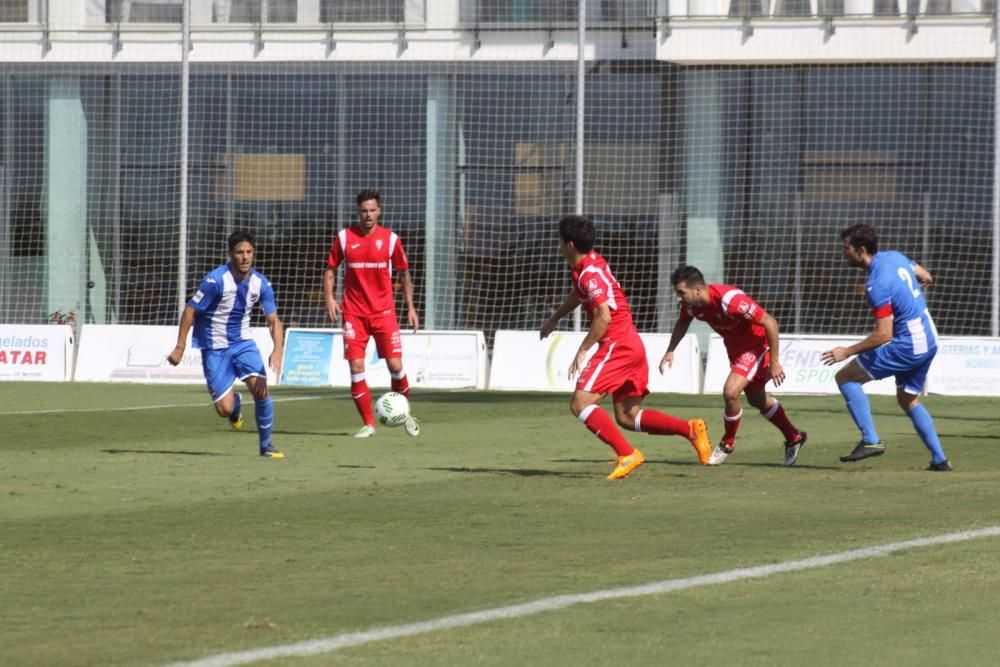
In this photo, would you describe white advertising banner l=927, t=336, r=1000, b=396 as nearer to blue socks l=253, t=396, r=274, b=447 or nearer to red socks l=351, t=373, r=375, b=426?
red socks l=351, t=373, r=375, b=426

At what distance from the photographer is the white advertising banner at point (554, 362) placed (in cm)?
2475

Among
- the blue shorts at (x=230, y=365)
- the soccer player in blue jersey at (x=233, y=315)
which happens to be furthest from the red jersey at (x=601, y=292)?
the blue shorts at (x=230, y=365)

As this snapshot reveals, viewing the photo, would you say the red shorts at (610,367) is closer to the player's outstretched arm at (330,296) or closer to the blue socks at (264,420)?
the blue socks at (264,420)

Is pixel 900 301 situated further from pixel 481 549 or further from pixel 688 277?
pixel 481 549

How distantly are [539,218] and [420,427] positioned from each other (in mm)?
13502

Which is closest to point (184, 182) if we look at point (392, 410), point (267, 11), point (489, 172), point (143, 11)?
point (267, 11)

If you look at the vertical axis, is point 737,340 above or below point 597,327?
below

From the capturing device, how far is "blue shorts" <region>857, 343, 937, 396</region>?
12.9m

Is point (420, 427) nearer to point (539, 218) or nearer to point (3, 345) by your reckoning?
point (3, 345)

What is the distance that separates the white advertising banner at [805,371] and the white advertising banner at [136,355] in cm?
629

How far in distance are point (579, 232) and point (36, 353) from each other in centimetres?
1658

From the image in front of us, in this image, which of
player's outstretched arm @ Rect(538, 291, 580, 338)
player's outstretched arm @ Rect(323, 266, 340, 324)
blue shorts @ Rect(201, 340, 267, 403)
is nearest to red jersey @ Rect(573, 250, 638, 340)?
player's outstretched arm @ Rect(538, 291, 580, 338)

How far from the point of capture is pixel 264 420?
13984mm

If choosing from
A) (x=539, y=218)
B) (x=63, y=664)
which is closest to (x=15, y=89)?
(x=539, y=218)
